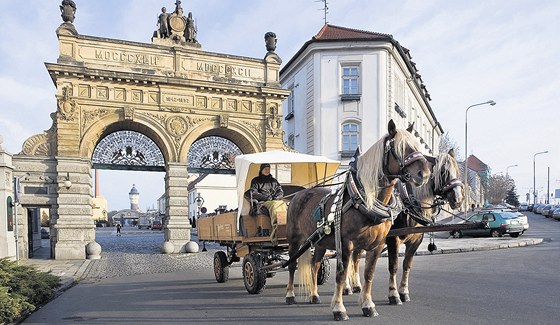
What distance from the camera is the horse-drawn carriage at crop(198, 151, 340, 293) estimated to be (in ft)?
26.6

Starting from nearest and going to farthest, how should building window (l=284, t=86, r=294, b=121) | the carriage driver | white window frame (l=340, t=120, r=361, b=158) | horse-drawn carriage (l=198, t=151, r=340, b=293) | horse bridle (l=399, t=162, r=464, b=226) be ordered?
horse bridle (l=399, t=162, r=464, b=226), horse-drawn carriage (l=198, t=151, r=340, b=293), the carriage driver, white window frame (l=340, t=120, r=361, b=158), building window (l=284, t=86, r=294, b=121)

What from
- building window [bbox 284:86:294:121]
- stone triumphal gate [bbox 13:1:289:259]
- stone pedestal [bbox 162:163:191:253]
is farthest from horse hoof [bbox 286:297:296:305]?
building window [bbox 284:86:294:121]

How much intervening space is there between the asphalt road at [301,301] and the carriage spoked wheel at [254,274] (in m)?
0.19

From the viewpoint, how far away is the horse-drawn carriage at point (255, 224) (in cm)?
812

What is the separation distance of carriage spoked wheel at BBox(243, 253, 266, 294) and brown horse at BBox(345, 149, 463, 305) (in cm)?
165

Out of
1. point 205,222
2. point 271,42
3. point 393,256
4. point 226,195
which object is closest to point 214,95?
point 271,42

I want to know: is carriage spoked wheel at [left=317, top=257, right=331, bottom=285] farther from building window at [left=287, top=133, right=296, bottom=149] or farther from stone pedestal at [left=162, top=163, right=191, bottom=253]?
building window at [left=287, top=133, right=296, bottom=149]

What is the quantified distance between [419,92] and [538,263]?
996 inches

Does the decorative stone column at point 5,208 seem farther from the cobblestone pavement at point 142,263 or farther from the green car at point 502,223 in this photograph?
the green car at point 502,223

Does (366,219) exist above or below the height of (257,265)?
above

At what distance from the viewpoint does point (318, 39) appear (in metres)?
25.3

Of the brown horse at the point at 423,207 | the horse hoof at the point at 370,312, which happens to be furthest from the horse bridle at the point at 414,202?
the horse hoof at the point at 370,312

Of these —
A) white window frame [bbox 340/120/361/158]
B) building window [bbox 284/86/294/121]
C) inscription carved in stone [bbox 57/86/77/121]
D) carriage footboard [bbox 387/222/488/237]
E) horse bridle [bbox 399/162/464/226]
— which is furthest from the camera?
building window [bbox 284/86/294/121]

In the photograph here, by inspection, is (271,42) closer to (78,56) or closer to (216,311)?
(78,56)
